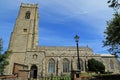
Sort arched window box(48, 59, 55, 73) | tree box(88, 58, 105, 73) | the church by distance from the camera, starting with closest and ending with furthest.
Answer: the church < tree box(88, 58, 105, 73) < arched window box(48, 59, 55, 73)

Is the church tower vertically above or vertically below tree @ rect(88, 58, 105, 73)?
above

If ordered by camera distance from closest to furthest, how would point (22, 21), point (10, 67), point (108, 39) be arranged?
1. point (108, 39)
2. point (10, 67)
3. point (22, 21)

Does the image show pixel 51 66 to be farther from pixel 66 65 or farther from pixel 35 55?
pixel 35 55

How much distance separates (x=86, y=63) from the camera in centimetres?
5866

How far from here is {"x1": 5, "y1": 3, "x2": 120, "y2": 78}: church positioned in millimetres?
53906

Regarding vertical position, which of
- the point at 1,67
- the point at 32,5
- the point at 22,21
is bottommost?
the point at 1,67

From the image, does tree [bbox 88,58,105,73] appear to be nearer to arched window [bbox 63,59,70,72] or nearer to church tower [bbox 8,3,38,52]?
arched window [bbox 63,59,70,72]

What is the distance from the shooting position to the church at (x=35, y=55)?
177 ft

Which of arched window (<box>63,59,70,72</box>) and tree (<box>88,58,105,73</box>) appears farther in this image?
arched window (<box>63,59,70,72</box>)

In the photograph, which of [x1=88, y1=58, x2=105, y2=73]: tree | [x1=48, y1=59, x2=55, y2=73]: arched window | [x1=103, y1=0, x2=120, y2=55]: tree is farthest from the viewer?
[x1=48, y1=59, x2=55, y2=73]: arched window

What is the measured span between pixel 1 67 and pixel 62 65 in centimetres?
3016

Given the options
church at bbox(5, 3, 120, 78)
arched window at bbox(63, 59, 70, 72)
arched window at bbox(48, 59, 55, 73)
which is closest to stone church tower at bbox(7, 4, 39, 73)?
church at bbox(5, 3, 120, 78)

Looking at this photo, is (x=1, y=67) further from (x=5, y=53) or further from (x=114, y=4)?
(x=114, y=4)

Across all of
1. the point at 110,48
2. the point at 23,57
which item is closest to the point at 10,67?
the point at 23,57
